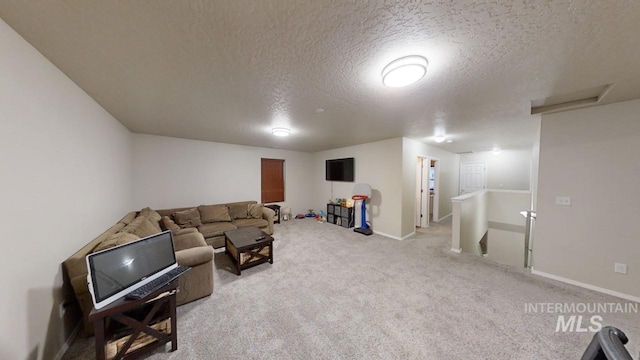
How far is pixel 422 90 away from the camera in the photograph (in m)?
1.98

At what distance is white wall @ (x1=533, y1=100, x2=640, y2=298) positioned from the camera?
2219 mm

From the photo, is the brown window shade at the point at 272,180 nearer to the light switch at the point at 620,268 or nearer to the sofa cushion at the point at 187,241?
the sofa cushion at the point at 187,241

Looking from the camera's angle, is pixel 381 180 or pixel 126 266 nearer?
pixel 126 266

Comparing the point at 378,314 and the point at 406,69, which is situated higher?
the point at 406,69

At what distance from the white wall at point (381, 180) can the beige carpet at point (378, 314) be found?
1256 mm

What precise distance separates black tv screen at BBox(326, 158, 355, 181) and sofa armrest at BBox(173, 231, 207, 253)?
3.68 metres

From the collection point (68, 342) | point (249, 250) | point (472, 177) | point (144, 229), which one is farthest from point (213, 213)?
point (472, 177)

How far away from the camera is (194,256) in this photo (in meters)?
2.21

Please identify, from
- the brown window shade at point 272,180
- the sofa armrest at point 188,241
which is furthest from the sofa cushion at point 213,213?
the brown window shade at point 272,180

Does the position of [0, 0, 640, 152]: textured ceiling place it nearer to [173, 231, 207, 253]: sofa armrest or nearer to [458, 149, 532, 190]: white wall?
[173, 231, 207, 253]: sofa armrest

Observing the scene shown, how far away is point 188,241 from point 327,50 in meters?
3.14

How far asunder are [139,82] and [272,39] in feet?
4.99

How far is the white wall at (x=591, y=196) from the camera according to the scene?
87.4 inches

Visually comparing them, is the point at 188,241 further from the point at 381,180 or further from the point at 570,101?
the point at 570,101
